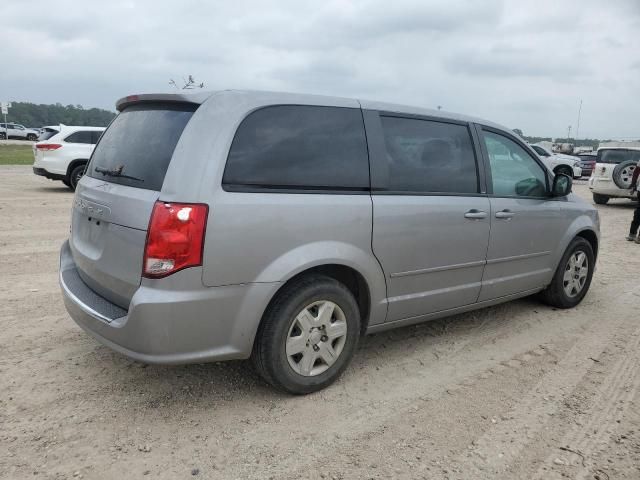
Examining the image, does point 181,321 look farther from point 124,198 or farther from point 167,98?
point 167,98

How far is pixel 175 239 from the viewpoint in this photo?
2.58 m

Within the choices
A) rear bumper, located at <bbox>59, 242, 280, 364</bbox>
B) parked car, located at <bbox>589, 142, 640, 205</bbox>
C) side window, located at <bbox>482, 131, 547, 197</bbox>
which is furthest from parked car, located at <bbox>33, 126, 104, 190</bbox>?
parked car, located at <bbox>589, 142, 640, 205</bbox>

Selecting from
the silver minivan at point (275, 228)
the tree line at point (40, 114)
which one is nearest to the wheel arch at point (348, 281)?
the silver minivan at point (275, 228)

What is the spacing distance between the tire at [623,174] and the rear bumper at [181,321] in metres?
12.0

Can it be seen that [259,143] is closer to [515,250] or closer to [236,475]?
[236,475]

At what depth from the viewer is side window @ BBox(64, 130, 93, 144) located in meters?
12.8

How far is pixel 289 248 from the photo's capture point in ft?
9.45

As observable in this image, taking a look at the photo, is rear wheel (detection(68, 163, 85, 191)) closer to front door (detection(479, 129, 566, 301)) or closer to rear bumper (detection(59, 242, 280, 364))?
rear bumper (detection(59, 242, 280, 364))

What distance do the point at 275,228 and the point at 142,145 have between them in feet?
3.08

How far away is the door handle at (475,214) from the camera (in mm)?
3779

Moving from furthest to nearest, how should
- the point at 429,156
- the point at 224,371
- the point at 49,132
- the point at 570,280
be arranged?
the point at 49,132, the point at 570,280, the point at 429,156, the point at 224,371

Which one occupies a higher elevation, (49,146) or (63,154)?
(49,146)

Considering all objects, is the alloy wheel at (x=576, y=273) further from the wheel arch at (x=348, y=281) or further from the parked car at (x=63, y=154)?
the parked car at (x=63, y=154)

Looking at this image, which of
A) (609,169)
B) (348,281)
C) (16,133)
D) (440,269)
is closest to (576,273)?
(440,269)
